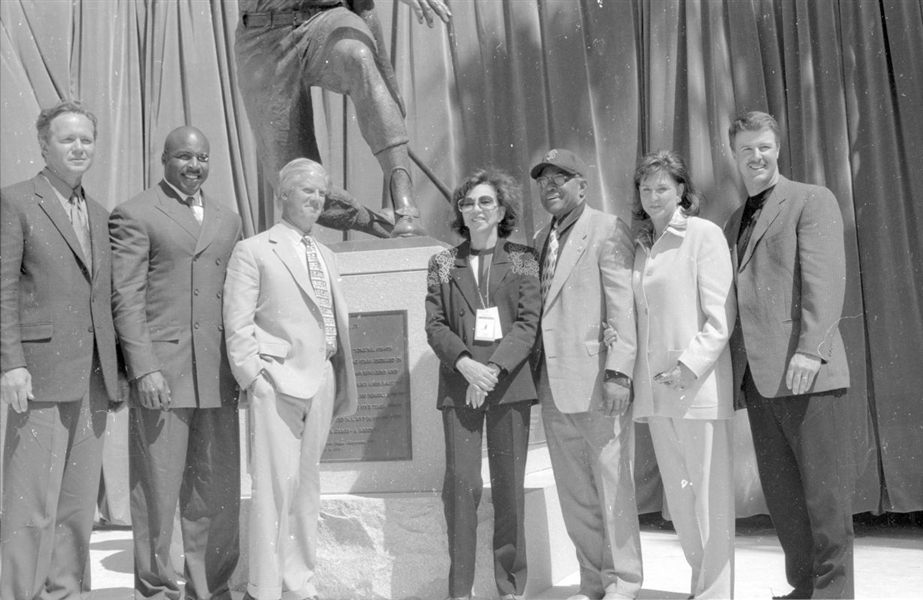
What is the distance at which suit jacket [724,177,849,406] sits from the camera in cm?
291

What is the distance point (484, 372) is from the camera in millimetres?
3109

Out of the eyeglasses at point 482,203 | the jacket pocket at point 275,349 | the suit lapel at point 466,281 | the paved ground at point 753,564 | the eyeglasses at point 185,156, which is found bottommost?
the paved ground at point 753,564

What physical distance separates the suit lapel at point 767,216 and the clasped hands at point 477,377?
0.85m

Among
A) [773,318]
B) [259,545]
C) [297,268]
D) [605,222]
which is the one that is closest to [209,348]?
[297,268]

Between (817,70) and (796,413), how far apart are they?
270cm

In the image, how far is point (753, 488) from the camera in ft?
16.8

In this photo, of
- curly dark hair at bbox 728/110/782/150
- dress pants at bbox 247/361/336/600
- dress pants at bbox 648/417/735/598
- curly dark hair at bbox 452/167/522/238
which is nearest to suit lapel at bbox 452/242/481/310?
curly dark hair at bbox 452/167/522/238

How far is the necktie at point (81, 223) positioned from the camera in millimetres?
3076

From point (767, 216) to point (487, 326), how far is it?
0.95 metres

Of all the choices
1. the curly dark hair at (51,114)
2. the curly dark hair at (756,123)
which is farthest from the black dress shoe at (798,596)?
the curly dark hair at (51,114)

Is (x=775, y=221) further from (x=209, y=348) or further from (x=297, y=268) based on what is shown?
(x=209, y=348)

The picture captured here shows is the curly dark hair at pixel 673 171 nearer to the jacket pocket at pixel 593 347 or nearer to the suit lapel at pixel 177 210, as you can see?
the jacket pocket at pixel 593 347

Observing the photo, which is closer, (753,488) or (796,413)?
(796,413)

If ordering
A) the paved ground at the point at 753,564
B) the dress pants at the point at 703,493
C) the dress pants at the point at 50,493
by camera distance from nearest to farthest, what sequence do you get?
the dress pants at the point at 50,493
the dress pants at the point at 703,493
the paved ground at the point at 753,564
